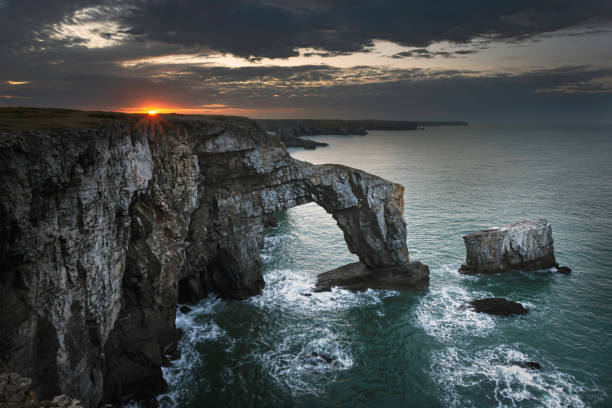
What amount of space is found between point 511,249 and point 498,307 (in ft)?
39.1

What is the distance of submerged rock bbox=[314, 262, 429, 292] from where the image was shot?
41.4 m

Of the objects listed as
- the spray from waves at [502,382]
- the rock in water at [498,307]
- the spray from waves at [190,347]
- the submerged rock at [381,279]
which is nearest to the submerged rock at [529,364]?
the spray from waves at [502,382]

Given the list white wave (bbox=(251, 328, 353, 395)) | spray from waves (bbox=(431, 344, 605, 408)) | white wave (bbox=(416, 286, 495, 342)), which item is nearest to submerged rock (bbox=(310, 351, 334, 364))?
white wave (bbox=(251, 328, 353, 395))

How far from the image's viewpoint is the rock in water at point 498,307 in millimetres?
35594

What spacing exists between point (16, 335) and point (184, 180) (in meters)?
16.4

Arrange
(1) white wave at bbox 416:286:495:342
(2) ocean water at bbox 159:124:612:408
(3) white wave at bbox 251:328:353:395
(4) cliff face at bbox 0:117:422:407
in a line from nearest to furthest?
(4) cliff face at bbox 0:117:422:407 → (2) ocean water at bbox 159:124:612:408 → (3) white wave at bbox 251:328:353:395 → (1) white wave at bbox 416:286:495:342

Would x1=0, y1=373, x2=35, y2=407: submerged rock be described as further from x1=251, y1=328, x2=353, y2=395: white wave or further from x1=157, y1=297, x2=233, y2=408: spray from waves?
x1=251, y1=328, x2=353, y2=395: white wave

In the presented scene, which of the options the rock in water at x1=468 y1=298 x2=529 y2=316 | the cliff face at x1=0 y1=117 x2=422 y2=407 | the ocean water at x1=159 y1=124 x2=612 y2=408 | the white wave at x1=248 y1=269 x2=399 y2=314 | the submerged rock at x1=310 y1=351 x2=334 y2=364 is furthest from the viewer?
the white wave at x1=248 y1=269 x2=399 y2=314

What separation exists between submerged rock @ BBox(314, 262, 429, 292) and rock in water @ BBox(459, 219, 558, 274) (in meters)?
7.36

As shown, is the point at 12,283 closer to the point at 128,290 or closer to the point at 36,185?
the point at 36,185

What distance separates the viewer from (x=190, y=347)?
30.7 metres

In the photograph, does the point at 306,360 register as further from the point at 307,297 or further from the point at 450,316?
the point at 450,316

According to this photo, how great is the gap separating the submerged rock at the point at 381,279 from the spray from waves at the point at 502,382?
11938 mm

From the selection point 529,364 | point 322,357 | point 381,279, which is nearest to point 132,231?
point 322,357
